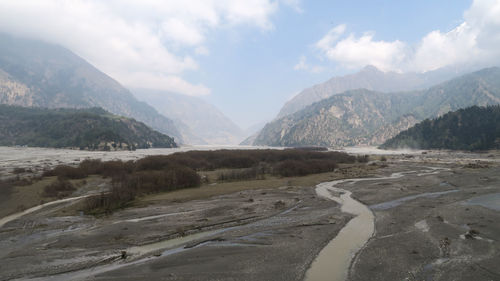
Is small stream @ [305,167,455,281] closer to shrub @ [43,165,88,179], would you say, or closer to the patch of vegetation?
the patch of vegetation

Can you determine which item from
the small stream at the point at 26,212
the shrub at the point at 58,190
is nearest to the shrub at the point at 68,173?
the shrub at the point at 58,190

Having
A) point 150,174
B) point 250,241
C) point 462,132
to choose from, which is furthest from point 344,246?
point 462,132

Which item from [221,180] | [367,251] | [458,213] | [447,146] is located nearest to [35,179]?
[221,180]

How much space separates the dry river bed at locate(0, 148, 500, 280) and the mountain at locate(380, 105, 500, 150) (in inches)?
5792

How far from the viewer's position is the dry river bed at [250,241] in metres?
11.6

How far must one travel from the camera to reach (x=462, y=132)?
514ft

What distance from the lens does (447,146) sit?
512 ft

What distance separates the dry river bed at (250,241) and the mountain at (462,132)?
147 meters

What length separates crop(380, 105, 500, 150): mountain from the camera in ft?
444

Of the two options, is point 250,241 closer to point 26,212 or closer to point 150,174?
point 26,212

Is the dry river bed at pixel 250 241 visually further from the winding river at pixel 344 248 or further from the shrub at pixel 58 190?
the shrub at pixel 58 190

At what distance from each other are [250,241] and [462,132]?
7614 inches

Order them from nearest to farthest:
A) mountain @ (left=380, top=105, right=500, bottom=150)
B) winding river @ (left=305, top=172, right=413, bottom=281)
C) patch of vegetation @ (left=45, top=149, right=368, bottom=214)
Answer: winding river @ (left=305, top=172, right=413, bottom=281) < patch of vegetation @ (left=45, top=149, right=368, bottom=214) < mountain @ (left=380, top=105, right=500, bottom=150)

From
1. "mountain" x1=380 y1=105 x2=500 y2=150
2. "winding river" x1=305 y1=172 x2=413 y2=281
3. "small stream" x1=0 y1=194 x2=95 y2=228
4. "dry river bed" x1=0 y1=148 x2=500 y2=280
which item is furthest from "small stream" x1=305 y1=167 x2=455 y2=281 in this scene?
"mountain" x1=380 y1=105 x2=500 y2=150
